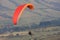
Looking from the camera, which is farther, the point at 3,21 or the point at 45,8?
the point at 45,8

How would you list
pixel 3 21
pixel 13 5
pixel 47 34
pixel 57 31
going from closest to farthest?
pixel 47 34 < pixel 57 31 < pixel 3 21 < pixel 13 5

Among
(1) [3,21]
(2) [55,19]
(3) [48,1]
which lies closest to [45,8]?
(3) [48,1]

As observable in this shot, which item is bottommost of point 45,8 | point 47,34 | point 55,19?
point 47,34

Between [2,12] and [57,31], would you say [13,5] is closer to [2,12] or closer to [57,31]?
[2,12]

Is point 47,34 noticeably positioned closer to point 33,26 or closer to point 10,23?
point 33,26

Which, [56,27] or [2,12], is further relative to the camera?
[2,12]

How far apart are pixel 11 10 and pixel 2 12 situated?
1316 millimetres

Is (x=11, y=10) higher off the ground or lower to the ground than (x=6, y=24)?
higher

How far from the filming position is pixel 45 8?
28.0m

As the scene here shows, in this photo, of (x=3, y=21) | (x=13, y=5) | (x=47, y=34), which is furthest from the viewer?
(x=13, y=5)

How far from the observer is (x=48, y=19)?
84.6 ft

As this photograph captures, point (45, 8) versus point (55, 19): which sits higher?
point (45, 8)

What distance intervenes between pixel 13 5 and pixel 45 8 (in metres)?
4.84

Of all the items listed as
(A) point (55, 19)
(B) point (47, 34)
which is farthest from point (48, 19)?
(B) point (47, 34)
